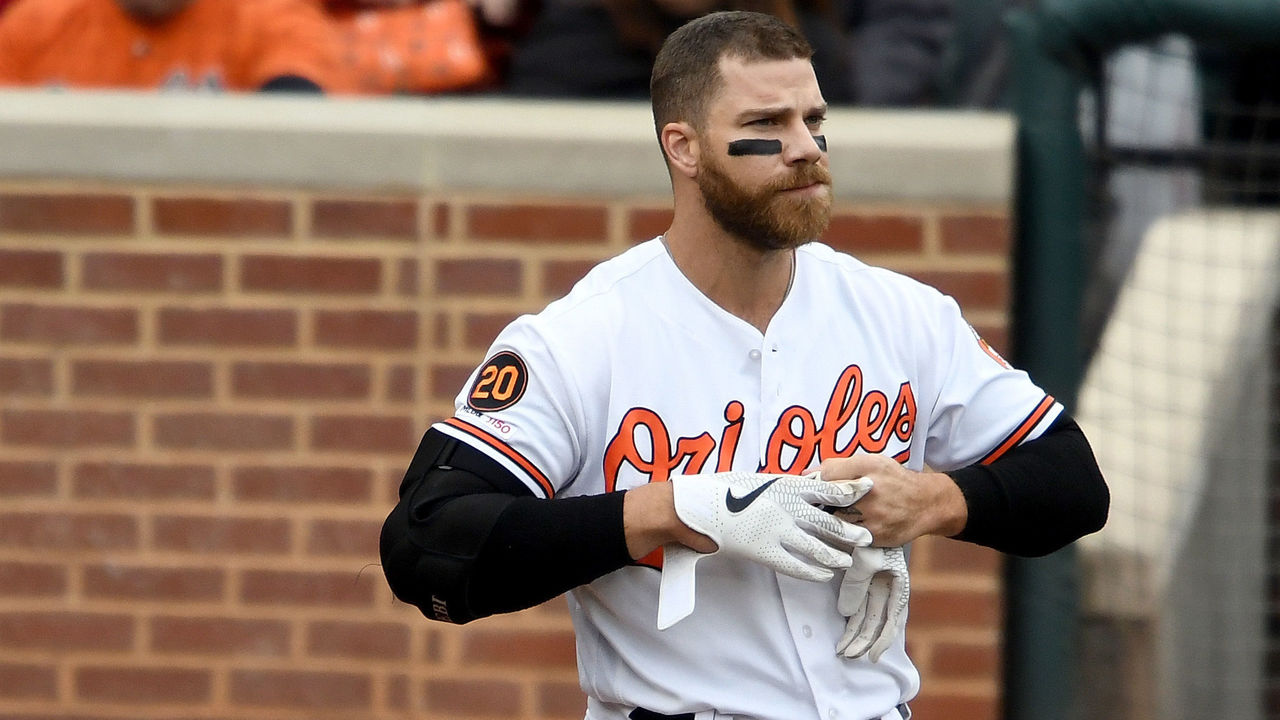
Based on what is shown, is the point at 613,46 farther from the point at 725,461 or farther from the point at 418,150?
the point at 725,461

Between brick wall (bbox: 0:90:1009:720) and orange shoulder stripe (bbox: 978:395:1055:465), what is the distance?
4.00 feet

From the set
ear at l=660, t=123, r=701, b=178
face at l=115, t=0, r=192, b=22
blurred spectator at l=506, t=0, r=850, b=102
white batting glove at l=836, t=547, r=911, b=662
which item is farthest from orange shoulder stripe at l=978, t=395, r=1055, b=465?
face at l=115, t=0, r=192, b=22

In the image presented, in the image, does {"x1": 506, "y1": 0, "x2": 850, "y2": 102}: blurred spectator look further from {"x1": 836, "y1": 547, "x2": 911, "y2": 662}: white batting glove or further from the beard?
{"x1": 836, "y1": 547, "x2": 911, "y2": 662}: white batting glove

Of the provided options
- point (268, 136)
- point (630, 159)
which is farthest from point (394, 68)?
point (630, 159)

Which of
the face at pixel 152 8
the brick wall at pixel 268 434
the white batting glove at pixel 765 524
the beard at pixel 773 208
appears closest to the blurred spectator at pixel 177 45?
the face at pixel 152 8

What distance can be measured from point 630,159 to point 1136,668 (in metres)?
1.69

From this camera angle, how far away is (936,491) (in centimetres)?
232

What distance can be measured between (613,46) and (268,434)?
3.94 ft

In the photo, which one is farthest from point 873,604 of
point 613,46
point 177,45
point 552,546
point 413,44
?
point 177,45

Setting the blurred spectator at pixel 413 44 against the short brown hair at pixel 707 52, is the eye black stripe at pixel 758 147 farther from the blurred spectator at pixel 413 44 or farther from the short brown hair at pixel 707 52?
the blurred spectator at pixel 413 44

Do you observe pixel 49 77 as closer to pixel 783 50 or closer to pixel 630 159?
pixel 630 159

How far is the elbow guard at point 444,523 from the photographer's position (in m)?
2.24

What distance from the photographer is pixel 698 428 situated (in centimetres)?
238

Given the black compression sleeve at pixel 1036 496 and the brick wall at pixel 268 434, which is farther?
the brick wall at pixel 268 434
